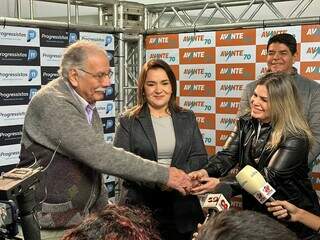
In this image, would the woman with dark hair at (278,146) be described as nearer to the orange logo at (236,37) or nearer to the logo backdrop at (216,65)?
the logo backdrop at (216,65)

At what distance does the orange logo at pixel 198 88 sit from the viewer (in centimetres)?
478

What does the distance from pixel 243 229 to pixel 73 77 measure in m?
1.39

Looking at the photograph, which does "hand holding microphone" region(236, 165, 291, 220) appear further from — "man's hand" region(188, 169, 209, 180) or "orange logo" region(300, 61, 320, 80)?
"orange logo" region(300, 61, 320, 80)

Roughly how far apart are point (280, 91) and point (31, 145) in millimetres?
1300

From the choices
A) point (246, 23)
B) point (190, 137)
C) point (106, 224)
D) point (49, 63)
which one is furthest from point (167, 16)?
point (106, 224)

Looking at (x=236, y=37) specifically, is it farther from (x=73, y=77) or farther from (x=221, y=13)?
(x=73, y=77)

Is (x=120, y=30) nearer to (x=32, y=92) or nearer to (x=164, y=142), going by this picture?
(x=32, y=92)

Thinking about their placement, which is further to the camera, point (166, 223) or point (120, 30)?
point (120, 30)

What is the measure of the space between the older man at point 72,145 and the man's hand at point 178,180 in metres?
0.15

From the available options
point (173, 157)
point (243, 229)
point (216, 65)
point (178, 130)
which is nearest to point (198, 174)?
point (173, 157)

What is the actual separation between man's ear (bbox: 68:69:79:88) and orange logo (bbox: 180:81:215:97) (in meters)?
2.90

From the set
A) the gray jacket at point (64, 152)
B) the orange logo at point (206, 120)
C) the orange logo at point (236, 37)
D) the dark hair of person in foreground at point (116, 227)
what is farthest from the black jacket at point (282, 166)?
the orange logo at point (206, 120)

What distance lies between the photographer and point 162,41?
5.02 metres

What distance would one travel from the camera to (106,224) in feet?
3.03
